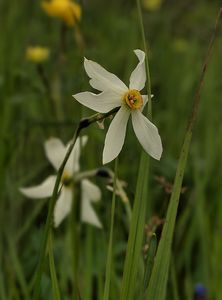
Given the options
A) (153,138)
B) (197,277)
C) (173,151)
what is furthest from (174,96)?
(153,138)

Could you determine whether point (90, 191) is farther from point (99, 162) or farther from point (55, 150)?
point (99, 162)

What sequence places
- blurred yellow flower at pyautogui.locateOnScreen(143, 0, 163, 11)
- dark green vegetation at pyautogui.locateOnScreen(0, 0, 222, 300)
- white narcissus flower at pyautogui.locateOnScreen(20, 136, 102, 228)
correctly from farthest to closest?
blurred yellow flower at pyautogui.locateOnScreen(143, 0, 163, 11) → dark green vegetation at pyautogui.locateOnScreen(0, 0, 222, 300) → white narcissus flower at pyautogui.locateOnScreen(20, 136, 102, 228)

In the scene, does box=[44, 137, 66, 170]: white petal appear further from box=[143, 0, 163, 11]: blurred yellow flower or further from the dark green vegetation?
box=[143, 0, 163, 11]: blurred yellow flower

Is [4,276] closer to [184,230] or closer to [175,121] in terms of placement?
[184,230]

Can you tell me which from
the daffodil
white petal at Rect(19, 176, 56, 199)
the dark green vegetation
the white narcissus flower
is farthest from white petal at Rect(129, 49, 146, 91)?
white petal at Rect(19, 176, 56, 199)

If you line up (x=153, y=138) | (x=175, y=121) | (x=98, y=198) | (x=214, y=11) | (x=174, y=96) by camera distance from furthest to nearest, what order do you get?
(x=214, y=11)
(x=174, y=96)
(x=175, y=121)
(x=98, y=198)
(x=153, y=138)

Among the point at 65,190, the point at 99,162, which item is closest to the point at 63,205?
the point at 65,190

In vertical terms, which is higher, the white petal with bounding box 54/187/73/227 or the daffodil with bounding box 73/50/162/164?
the daffodil with bounding box 73/50/162/164
